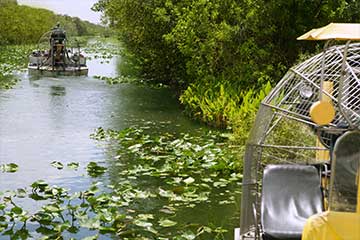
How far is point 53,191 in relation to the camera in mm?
6988

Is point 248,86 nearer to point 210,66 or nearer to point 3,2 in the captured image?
point 210,66

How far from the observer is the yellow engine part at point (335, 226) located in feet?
10.2

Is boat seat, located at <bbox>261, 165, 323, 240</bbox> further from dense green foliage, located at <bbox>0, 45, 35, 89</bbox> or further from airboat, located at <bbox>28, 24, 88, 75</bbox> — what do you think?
airboat, located at <bbox>28, 24, 88, 75</bbox>

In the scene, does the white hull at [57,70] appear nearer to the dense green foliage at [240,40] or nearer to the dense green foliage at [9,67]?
the dense green foliage at [9,67]

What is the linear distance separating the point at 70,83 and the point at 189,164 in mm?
11384

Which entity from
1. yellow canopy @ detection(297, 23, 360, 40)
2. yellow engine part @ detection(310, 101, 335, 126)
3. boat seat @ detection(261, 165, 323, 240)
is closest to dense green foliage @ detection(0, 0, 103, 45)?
boat seat @ detection(261, 165, 323, 240)

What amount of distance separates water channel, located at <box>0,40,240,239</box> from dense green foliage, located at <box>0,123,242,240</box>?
74mm

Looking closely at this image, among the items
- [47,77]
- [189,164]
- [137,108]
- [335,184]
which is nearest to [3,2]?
[47,77]

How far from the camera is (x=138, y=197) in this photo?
6.98 meters

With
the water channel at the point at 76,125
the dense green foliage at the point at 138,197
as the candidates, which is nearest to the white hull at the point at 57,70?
the water channel at the point at 76,125

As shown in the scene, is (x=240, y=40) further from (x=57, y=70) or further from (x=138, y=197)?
(x=57, y=70)

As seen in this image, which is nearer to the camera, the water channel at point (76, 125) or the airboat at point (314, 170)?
the airboat at point (314, 170)

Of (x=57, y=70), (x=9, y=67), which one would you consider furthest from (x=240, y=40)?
(x=9, y=67)

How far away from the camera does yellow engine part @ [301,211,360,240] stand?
3.12 metres
